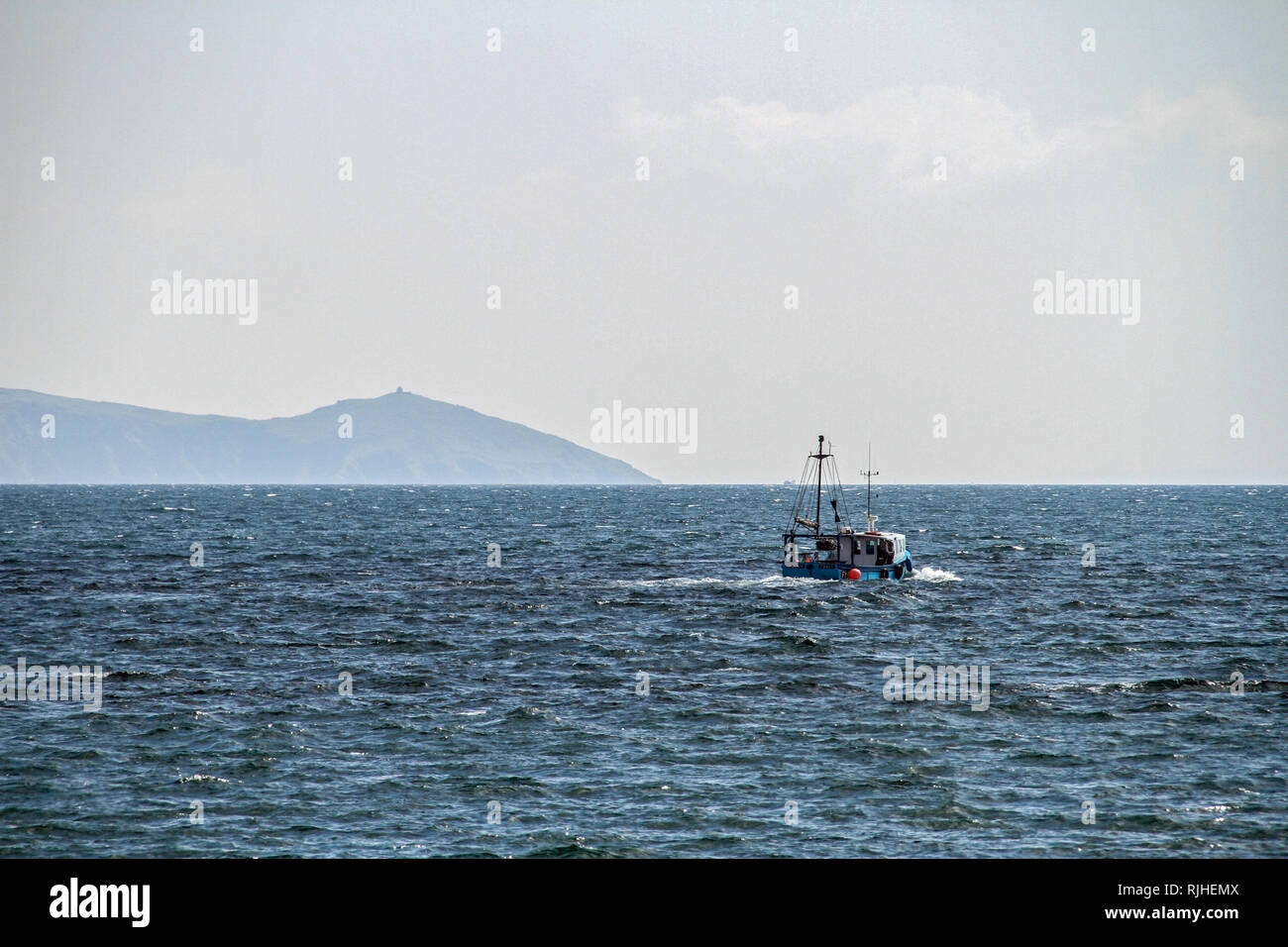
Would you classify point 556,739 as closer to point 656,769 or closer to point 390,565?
point 656,769

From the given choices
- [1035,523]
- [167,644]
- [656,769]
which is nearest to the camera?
[656,769]

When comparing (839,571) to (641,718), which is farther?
(839,571)

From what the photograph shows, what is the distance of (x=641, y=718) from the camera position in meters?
34.9

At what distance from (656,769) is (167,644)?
27.2 metres

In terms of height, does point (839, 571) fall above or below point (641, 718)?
above

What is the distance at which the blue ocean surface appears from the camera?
2472cm

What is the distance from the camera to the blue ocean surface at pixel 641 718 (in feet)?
81.1

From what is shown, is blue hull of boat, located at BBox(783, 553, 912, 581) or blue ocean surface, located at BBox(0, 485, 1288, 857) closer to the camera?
blue ocean surface, located at BBox(0, 485, 1288, 857)

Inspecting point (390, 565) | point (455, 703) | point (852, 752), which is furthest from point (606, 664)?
point (390, 565)

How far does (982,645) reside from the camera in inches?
1914

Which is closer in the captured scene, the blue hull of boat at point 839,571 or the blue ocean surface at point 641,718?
the blue ocean surface at point 641,718

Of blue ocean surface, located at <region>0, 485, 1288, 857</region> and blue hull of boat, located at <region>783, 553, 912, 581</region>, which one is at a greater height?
blue hull of boat, located at <region>783, 553, 912, 581</region>

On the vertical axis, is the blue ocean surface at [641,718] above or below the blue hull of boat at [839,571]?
below
